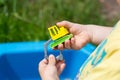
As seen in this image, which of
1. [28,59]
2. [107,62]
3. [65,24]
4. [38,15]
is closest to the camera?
[107,62]

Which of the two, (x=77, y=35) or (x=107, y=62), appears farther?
(x=77, y=35)

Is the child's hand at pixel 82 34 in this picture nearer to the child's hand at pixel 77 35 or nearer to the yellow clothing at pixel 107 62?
the child's hand at pixel 77 35

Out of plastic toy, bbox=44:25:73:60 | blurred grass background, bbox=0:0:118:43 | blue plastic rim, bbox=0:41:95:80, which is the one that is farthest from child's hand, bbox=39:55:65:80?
blurred grass background, bbox=0:0:118:43

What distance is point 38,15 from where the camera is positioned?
209 centimetres

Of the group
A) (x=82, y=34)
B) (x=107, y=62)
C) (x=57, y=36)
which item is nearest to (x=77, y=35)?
(x=82, y=34)

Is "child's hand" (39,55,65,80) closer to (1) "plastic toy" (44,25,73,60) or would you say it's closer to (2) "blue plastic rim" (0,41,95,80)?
(1) "plastic toy" (44,25,73,60)

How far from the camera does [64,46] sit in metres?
1.15

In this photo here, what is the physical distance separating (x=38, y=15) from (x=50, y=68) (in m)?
1.03

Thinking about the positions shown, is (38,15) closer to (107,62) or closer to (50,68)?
(50,68)

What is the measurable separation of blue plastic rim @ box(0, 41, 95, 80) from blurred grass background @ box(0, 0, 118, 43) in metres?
0.27

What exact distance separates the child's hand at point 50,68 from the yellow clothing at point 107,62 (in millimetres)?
76

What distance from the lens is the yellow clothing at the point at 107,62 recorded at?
90 centimetres

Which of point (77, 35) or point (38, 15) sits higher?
point (38, 15)

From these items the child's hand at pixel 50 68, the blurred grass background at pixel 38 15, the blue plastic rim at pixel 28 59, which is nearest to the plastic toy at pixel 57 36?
the child's hand at pixel 50 68
